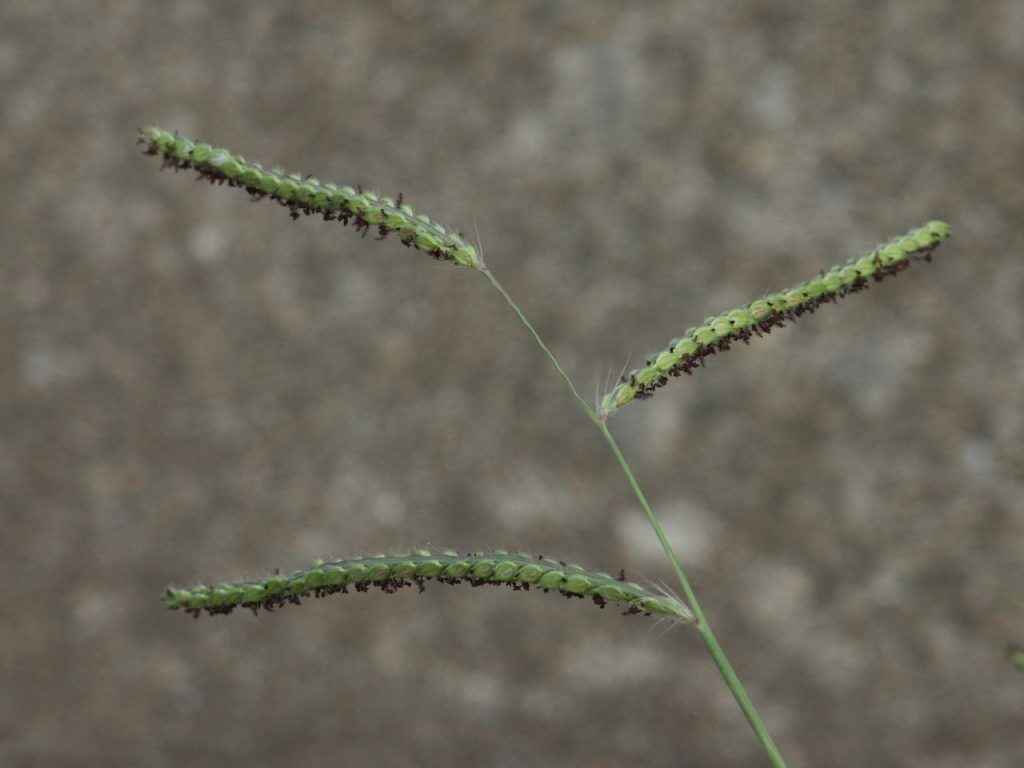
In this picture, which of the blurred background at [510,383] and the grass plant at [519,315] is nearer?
the grass plant at [519,315]

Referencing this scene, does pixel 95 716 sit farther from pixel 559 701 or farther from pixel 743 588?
pixel 743 588

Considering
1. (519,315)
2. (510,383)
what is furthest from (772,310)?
(510,383)

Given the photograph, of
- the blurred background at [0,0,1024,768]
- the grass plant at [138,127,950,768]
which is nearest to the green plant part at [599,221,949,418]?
the grass plant at [138,127,950,768]

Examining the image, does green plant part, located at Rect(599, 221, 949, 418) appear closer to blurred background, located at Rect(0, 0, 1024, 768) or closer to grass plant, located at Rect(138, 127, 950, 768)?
grass plant, located at Rect(138, 127, 950, 768)

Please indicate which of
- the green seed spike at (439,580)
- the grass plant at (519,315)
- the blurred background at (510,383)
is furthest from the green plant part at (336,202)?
the blurred background at (510,383)

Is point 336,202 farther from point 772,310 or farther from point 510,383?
point 510,383

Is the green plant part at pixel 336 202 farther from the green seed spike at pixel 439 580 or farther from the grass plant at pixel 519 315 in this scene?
the green seed spike at pixel 439 580
